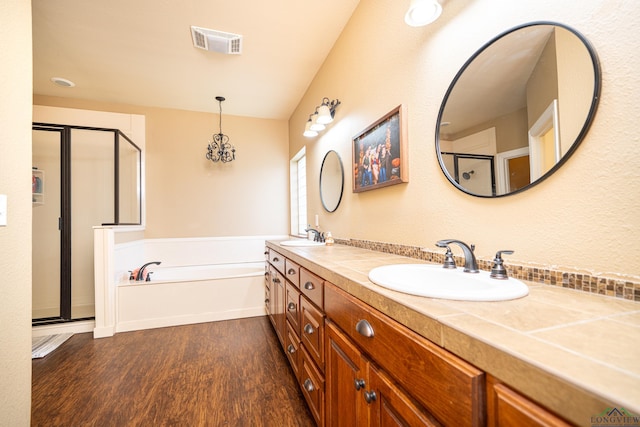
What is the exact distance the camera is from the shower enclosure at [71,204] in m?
2.88

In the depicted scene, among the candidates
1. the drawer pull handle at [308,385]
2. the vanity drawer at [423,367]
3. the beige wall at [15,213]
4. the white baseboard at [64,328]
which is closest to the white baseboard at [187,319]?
the white baseboard at [64,328]

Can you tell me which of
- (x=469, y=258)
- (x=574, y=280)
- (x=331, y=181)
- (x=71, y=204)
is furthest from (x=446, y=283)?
(x=71, y=204)

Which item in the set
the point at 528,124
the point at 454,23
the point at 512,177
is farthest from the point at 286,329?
the point at 454,23

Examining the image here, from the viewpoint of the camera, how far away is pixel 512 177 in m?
0.94

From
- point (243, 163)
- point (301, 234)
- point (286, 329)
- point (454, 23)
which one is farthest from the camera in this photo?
point (243, 163)

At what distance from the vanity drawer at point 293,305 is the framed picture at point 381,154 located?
84 cm

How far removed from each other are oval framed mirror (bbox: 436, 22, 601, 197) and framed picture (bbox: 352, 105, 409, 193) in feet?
0.93

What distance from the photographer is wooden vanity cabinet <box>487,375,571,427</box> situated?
36 centimetres

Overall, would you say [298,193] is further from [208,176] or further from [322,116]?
[322,116]

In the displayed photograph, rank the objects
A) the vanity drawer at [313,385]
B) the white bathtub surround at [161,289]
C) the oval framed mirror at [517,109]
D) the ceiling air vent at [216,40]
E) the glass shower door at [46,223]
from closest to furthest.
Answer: the oval framed mirror at [517,109]
the vanity drawer at [313,385]
the ceiling air vent at [216,40]
the white bathtub surround at [161,289]
the glass shower door at [46,223]

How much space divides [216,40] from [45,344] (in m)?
3.18

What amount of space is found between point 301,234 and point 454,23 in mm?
3076

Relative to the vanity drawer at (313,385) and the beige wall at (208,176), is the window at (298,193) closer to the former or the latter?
the beige wall at (208,176)

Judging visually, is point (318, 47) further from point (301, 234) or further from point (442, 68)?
point (301, 234)
